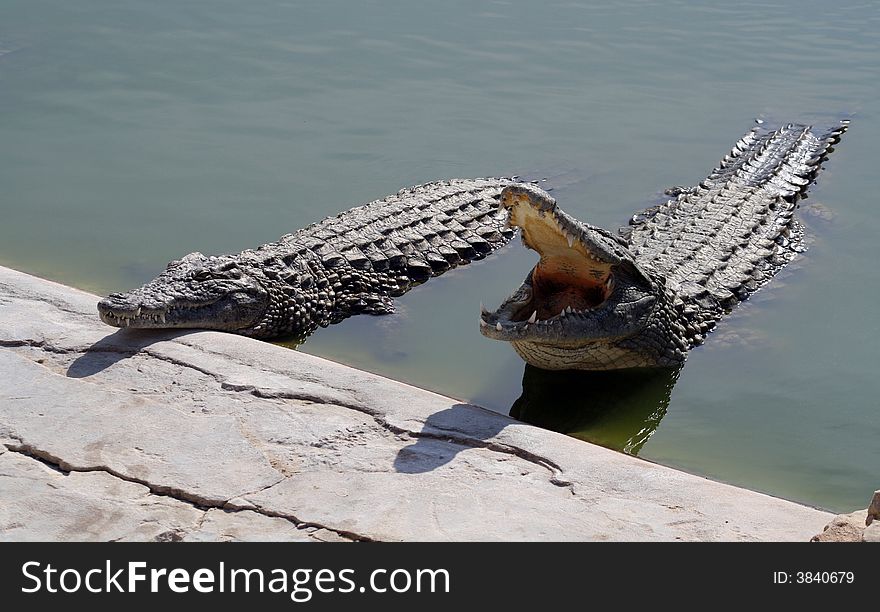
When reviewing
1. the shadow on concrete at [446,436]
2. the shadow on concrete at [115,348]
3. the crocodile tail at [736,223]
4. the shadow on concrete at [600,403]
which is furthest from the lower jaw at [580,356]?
the shadow on concrete at [115,348]

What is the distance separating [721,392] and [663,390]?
337 millimetres

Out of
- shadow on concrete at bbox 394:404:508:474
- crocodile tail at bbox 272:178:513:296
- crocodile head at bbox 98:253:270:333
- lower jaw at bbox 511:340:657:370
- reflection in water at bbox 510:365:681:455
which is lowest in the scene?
reflection in water at bbox 510:365:681:455

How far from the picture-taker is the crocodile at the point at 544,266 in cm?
554

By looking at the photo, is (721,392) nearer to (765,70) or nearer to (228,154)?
(228,154)

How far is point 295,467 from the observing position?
161 inches

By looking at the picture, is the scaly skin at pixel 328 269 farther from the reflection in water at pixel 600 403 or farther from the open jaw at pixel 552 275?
the reflection in water at pixel 600 403

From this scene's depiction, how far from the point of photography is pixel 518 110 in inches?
458

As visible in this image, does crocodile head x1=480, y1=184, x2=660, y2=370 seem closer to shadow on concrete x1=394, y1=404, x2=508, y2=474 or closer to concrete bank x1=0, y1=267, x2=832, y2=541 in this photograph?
shadow on concrete x1=394, y1=404, x2=508, y2=474

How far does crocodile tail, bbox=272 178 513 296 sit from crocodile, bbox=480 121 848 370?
1.21 m

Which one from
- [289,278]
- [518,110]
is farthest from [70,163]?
[518,110]

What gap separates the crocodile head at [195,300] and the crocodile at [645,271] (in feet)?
6.01

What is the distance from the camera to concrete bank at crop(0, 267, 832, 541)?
3648 millimetres

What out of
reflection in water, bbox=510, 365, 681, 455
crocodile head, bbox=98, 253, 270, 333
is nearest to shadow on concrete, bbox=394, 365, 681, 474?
reflection in water, bbox=510, 365, 681, 455

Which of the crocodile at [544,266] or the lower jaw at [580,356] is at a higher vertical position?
the crocodile at [544,266]
